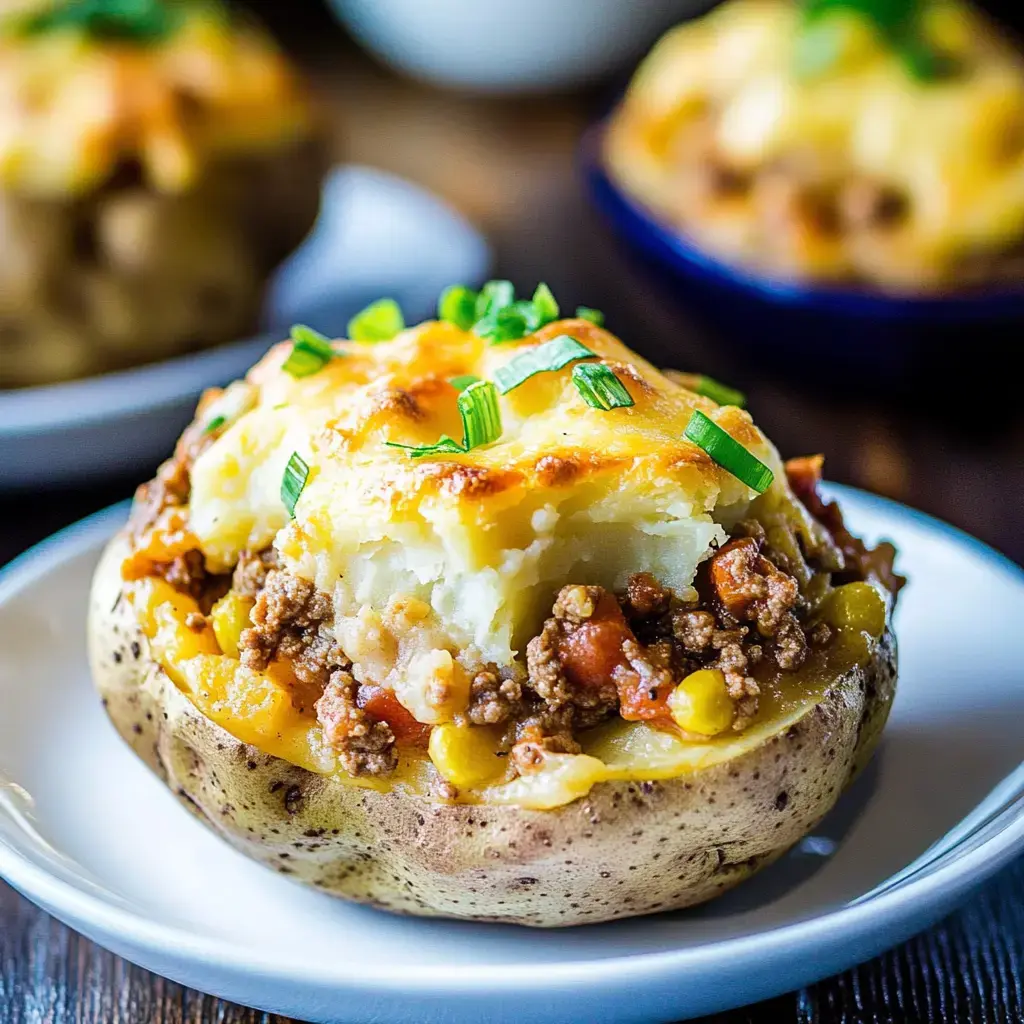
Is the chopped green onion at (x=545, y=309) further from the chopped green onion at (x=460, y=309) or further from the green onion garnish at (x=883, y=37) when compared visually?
the green onion garnish at (x=883, y=37)

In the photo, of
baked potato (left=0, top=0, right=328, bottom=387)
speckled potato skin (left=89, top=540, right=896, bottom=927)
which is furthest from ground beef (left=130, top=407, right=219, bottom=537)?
baked potato (left=0, top=0, right=328, bottom=387)

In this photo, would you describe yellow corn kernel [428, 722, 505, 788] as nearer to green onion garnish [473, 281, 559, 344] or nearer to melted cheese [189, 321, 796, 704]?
melted cheese [189, 321, 796, 704]

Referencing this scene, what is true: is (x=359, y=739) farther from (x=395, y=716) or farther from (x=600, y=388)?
(x=600, y=388)

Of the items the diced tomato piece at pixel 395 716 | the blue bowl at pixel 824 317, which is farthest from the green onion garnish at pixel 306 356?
the blue bowl at pixel 824 317

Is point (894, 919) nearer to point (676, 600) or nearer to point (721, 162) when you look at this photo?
point (676, 600)

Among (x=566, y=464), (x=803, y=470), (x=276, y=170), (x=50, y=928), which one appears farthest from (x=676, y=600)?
(x=276, y=170)

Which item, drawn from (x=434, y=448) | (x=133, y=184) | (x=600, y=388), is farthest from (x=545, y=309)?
(x=133, y=184)
